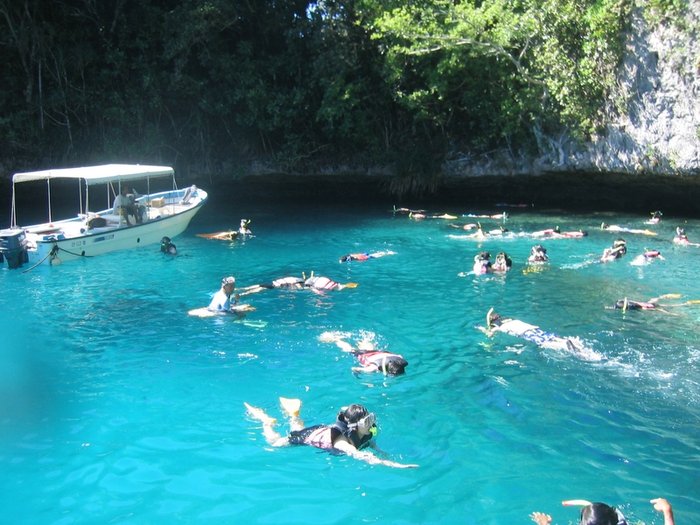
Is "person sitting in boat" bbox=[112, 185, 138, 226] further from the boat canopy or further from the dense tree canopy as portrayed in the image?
the dense tree canopy

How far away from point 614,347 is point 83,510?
810 cm

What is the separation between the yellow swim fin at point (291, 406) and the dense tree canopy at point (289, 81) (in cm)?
1724

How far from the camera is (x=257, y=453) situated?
7125mm

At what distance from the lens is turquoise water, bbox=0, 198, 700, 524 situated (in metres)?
6.28

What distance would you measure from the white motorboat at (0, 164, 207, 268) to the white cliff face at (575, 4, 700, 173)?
1479cm

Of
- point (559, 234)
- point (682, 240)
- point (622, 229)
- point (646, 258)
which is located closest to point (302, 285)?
point (646, 258)

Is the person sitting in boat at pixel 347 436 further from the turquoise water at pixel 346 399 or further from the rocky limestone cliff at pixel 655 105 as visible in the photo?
the rocky limestone cliff at pixel 655 105

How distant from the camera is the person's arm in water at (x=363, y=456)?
673cm

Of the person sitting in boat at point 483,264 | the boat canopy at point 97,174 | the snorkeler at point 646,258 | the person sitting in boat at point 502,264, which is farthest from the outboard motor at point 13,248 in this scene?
the snorkeler at point 646,258

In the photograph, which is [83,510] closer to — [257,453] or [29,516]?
[29,516]

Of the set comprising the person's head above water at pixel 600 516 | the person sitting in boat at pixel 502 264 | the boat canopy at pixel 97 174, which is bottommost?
the person's head above water at pixel 600 516

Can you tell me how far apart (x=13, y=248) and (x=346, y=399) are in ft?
37.4

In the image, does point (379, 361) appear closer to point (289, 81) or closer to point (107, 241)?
point (107, 241)

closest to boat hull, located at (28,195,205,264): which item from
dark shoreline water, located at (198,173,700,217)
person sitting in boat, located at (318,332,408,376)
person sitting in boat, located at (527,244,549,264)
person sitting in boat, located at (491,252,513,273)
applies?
person sitting in boat, located at (491,252,513,273)
